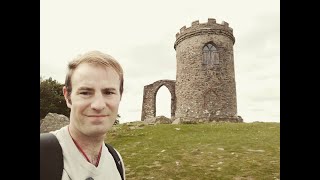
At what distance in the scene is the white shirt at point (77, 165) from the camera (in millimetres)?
1892

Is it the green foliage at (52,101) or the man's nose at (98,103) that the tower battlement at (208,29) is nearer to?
the green foliage at (52,101)

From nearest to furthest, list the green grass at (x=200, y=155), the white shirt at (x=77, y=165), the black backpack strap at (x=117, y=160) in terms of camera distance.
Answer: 1. the white shirt at (x=77, y=165)
2. the black backpack strap at (x=117, y=160)
3. the green grass at (x=200, y=155)

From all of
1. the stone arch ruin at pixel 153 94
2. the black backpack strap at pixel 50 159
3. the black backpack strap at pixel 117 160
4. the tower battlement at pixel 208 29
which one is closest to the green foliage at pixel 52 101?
the black backpack strap at pixel 117 160

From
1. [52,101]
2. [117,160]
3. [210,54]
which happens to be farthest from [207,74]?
[117,160]

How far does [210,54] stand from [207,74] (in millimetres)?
1742

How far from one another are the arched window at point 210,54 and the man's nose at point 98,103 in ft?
77.4

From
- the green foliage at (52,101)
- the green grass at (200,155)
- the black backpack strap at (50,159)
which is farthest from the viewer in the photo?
the green foliage at (52,101)

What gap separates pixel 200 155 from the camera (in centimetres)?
914

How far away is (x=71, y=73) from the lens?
199 centimetres
